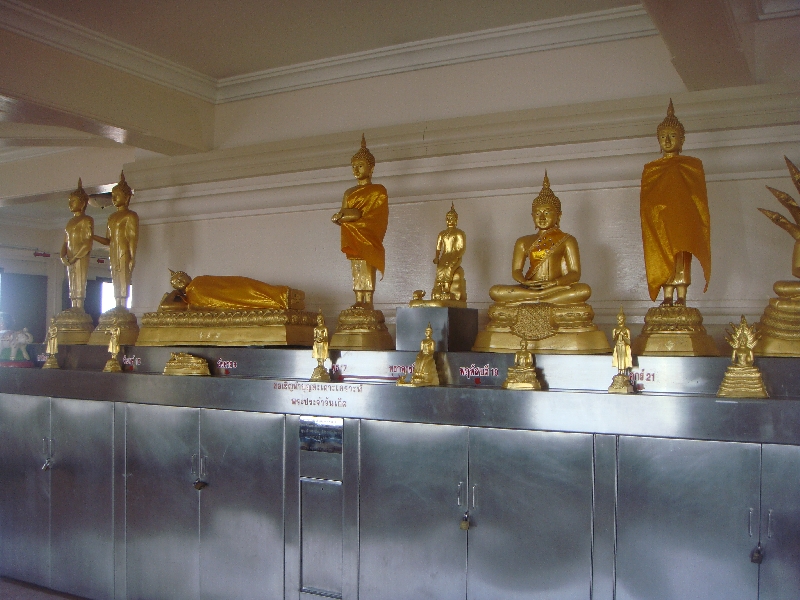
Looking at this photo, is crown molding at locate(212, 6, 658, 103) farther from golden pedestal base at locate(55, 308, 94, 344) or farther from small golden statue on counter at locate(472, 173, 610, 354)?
golden pedestal base at locate(55, 308, 94, 344)

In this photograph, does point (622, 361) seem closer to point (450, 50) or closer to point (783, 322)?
point (783, 322)

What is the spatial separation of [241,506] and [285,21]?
2.97 metres

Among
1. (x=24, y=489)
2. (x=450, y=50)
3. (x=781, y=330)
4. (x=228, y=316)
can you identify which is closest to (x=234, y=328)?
(x=228, y=316)

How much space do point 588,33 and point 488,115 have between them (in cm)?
76

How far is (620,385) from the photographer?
10.7 ft

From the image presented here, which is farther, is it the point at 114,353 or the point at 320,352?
the point at 114,353

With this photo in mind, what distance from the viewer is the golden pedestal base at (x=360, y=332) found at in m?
4.18

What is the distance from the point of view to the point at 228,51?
17.1ft

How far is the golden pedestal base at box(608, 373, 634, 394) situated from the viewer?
10.7ft

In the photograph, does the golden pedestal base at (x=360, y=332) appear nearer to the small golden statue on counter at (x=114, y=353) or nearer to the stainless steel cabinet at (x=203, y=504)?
the stainless steel cabinet at (x=203, y=504)

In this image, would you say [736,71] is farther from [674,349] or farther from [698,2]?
[674,349]

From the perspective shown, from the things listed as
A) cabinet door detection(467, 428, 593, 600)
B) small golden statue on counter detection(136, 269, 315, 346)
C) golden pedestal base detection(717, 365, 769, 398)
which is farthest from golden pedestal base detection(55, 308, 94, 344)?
golden pedestal base detection(717, 365, 769, 398)

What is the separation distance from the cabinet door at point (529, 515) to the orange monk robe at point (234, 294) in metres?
1.71

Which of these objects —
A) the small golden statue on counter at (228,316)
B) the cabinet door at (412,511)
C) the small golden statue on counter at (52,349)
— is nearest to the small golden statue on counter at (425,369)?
the cabinet door at (412,511)
